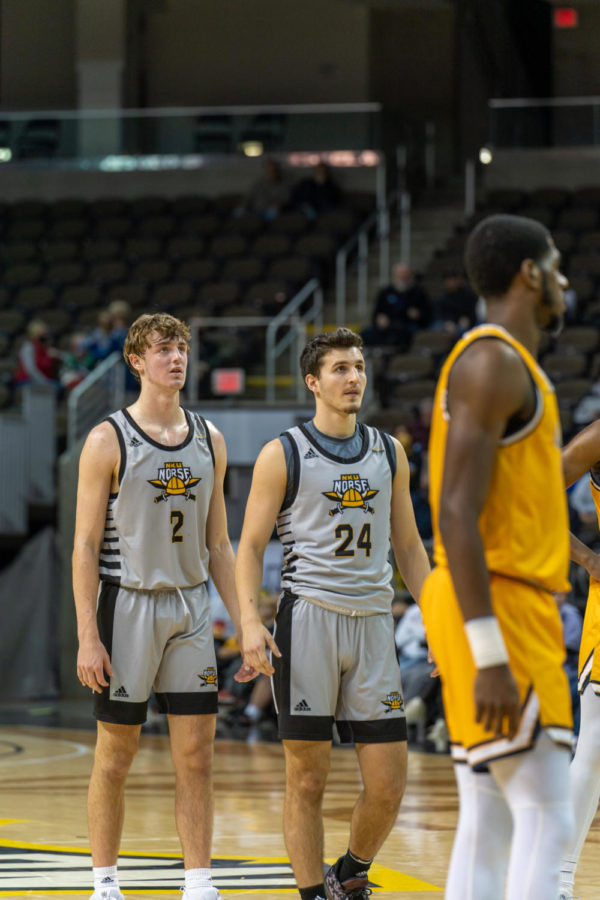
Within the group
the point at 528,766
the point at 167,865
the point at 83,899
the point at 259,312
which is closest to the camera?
the point at 528,766

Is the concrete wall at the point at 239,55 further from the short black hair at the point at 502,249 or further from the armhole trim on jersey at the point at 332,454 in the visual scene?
the short black hair at the point at 502,249

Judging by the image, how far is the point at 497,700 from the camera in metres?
2.84

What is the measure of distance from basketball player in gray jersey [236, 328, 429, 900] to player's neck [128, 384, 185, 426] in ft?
1.46

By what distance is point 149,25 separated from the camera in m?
23.2

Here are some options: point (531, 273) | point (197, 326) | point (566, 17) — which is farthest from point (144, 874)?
point (566, 17)

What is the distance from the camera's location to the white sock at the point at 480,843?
2986 mm

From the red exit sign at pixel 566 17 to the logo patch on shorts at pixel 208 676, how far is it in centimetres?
1881

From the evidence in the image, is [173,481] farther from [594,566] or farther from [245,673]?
[594,566]

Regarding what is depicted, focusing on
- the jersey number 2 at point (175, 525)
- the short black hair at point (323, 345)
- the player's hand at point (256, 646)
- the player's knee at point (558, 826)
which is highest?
the short black hair at point (323, 345)

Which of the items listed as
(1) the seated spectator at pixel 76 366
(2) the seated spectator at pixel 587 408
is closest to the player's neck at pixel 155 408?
(2) the seated spectator at pixel 587 408

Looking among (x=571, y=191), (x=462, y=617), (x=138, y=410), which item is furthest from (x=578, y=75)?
(x=462, y=617)

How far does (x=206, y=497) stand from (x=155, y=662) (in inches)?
23.8

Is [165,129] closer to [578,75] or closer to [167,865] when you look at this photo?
[578,75]

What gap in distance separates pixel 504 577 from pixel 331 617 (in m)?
1.70
